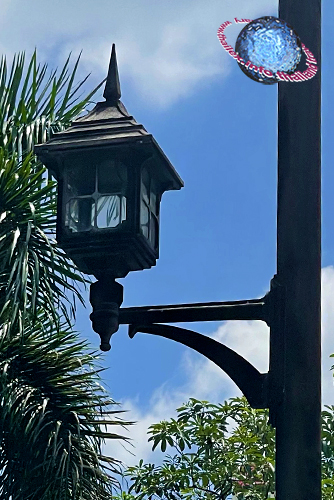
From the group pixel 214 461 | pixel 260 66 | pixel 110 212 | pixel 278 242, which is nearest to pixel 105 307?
pixel 110 212

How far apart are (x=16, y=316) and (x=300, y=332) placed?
243 inches

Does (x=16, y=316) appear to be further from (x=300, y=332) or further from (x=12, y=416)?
(x=300, y=332)

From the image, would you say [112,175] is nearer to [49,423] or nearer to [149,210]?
[149,210]

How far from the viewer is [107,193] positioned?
4234 mm

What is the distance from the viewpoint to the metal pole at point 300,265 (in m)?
3.46

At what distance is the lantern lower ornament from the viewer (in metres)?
4.07

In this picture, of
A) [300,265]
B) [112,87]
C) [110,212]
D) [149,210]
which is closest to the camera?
[300,265]

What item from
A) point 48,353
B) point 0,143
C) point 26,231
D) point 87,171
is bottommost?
point 87,171

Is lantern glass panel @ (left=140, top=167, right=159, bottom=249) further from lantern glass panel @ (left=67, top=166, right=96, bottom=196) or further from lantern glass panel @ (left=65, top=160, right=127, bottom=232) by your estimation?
lantern glass panel @ (left=67, top=166, right=96, bottom=196)

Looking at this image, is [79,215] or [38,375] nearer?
[79,215]

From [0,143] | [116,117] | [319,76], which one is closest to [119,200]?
[116,117]

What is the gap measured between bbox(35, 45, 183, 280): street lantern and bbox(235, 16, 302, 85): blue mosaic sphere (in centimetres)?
78

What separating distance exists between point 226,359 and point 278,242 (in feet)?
1.62

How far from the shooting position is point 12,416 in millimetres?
9367
